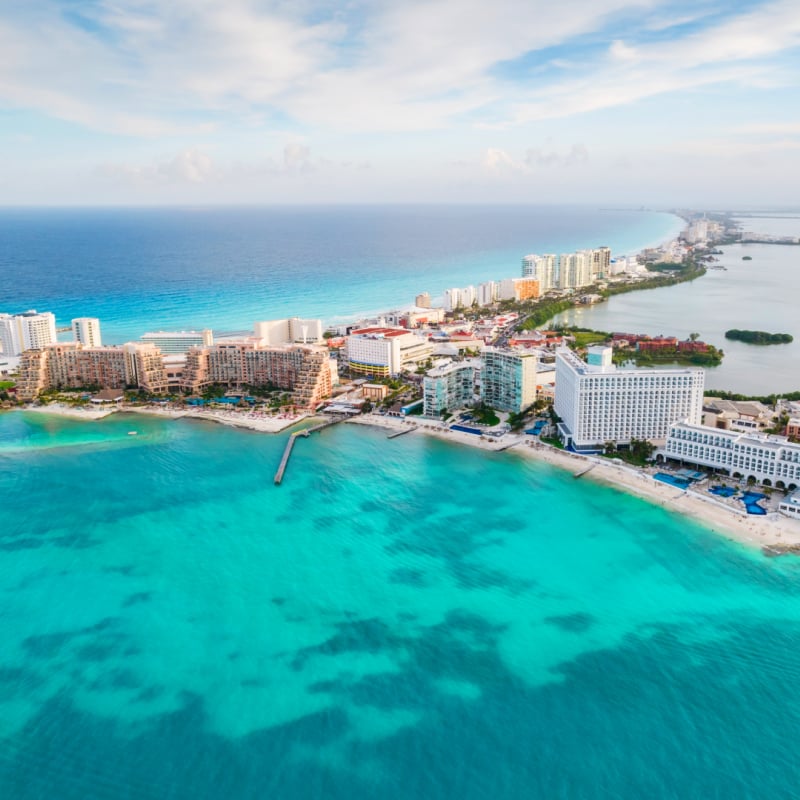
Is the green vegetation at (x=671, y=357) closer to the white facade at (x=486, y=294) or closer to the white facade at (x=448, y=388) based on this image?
the white facade at (x=448, y=388)

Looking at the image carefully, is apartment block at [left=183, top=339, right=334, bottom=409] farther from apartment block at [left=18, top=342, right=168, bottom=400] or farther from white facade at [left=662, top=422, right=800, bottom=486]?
white facade at [left=662, top=422, right=800, bottom=486]

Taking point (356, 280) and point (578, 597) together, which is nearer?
point (578, 597)

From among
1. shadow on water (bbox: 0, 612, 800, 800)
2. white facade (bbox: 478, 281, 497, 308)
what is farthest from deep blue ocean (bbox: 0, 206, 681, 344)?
shadow on water (bbox: 0, 612, 800, 800)

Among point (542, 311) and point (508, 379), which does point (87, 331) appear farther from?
point (542, 311)

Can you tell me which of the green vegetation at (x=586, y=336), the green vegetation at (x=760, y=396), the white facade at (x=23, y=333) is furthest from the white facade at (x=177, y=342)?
the green vegetation at (x=760, y=396)

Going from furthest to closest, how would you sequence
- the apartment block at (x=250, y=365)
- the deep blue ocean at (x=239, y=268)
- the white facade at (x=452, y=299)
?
the white facade at (x=452, y=299) < the deep blue ocean at (x=239, y=268) < the apartment block at (x=250, y=365)

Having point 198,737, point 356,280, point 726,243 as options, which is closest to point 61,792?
point 198,737

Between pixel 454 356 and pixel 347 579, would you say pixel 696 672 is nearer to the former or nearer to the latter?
pixel 347 579
